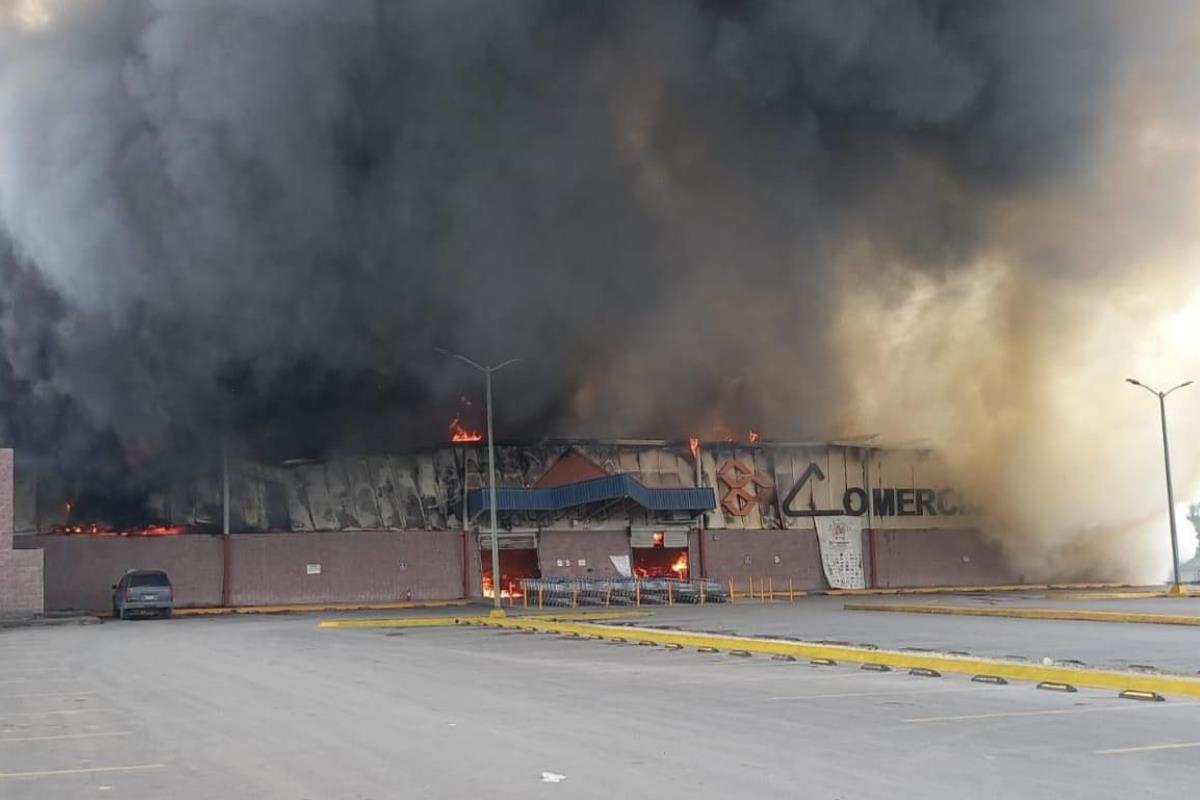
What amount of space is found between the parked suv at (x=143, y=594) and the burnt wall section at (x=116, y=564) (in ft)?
11.1

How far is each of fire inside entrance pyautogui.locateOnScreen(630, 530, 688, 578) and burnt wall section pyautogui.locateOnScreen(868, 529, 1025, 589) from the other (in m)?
8.68

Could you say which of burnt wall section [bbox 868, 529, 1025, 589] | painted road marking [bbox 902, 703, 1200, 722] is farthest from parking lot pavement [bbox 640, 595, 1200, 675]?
burnt wall section [bbox 868, 529, 1025, 589]

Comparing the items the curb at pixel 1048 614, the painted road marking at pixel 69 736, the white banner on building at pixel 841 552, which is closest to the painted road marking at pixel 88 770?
the painted road marking at pixel 69 736

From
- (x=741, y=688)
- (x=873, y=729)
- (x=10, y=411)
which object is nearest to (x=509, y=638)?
(x=741, y=688)

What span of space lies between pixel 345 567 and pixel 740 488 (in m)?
16.7

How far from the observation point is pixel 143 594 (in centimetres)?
3753

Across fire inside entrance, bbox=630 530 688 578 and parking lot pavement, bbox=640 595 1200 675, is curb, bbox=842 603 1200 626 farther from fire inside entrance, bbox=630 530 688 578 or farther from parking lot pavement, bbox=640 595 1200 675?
fire inside entrance, bbox=630 530 688 578

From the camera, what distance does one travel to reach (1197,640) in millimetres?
21359

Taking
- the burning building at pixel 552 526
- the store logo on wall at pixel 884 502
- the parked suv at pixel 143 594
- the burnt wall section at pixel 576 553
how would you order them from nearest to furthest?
the parked suv at pixel 143 594 < the burning building at pixel 552 526 < the burnt wall section at pixel 576 553 < the store logo on wall at pixel 884 502

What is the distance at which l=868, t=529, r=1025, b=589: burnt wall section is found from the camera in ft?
177

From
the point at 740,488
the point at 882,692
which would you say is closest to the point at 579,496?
the point at 740,488

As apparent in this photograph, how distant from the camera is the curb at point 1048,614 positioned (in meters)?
26.6

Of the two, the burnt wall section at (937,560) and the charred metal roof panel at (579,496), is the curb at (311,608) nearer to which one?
the charred metal roof panel at (579,496)

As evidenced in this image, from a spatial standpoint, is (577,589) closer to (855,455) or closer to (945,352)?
(855,455)
